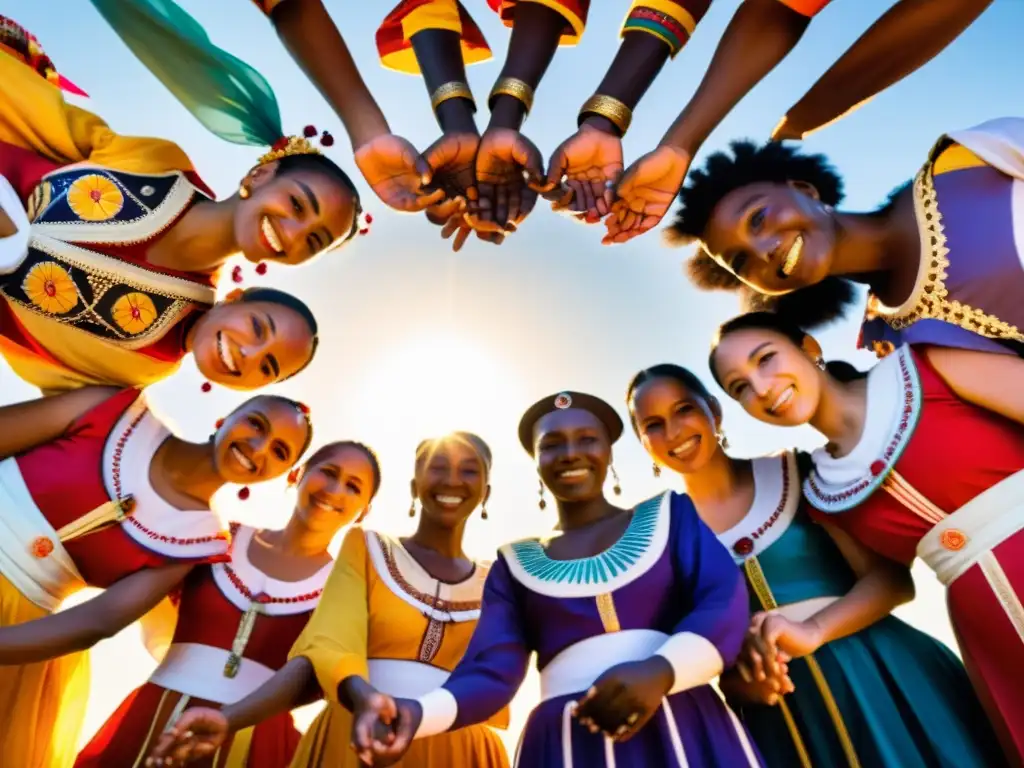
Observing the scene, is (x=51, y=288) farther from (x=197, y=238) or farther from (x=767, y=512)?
(x=767, y=512)

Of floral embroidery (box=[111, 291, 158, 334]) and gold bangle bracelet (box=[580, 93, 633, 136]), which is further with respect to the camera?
floral embroidery (box=[111, 291, 158, 334])

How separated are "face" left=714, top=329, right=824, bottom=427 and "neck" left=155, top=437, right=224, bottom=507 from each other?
1935mm

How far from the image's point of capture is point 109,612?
277cm

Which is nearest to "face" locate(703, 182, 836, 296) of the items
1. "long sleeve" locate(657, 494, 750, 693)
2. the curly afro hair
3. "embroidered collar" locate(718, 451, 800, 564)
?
the curly afro hair

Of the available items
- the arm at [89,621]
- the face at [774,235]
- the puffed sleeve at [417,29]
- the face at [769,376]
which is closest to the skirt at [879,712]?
the face at [769,376]

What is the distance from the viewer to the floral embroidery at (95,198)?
292 cm

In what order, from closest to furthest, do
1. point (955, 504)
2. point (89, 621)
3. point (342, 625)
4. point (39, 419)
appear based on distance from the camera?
point (955, 504), point (342, 625), point (89, 621), point (39, 419)

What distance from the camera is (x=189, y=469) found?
310 cm

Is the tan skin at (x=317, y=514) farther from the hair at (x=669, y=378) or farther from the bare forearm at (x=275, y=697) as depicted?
the hair at (x=669, y=378)

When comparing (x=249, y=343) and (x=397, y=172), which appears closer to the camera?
(x=397, y=172)

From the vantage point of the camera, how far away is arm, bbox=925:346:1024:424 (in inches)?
92.0

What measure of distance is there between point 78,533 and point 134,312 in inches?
31.5

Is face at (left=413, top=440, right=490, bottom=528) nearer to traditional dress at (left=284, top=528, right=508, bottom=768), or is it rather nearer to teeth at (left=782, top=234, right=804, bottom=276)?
traditional dress at (left=284, top=528, right=508, bottom=768)

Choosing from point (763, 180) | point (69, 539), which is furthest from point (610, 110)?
point (69, 539)
